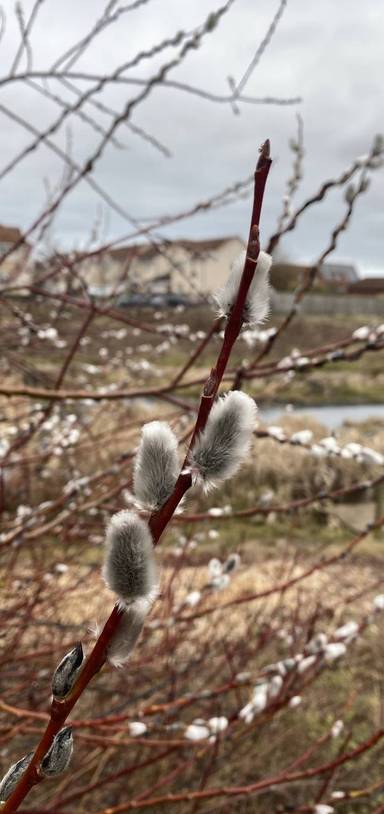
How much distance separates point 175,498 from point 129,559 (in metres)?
0.04

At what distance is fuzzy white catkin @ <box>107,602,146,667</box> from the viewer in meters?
0.38

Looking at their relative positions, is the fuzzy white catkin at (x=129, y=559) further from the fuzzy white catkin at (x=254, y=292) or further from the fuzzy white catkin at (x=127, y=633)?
the fuzzy white catkin at (x=254, y=292)

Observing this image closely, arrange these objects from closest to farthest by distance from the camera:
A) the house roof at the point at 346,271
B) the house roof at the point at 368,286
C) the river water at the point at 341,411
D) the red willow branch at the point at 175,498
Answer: the red willow branch at the point at 175,498
the river water at the point at 341,411
the house roof at the point at 368,286
the house roof at the point at 346,271

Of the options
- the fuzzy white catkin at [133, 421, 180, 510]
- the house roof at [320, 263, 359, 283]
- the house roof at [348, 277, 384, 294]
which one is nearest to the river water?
the fuzzy white catkin at [133, 421, 180, 510]

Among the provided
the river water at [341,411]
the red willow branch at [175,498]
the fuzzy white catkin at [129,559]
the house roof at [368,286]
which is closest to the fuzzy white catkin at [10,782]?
the red willow branch at [175,498]

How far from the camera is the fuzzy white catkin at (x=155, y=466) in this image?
0.39 metres

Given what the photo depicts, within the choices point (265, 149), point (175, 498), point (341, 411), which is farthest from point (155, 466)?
point (341, 411)

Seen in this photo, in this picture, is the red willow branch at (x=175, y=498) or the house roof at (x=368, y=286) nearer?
the red willow branch at (x=175, y=498)

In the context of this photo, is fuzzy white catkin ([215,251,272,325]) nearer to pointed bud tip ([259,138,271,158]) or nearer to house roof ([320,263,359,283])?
pointed bud tip ([259,138,271,158])

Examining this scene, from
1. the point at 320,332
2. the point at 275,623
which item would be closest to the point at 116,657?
the point at 275,623

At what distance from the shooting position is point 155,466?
1.30ft

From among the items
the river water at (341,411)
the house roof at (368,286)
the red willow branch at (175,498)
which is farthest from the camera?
the house roof at (368,286)

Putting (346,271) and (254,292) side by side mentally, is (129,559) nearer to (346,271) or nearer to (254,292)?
(254,292)

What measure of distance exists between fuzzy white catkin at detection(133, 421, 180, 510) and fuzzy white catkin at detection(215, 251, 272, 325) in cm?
8
